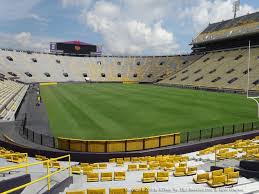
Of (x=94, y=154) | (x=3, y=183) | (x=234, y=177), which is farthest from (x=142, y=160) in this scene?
(x=3, y=183)

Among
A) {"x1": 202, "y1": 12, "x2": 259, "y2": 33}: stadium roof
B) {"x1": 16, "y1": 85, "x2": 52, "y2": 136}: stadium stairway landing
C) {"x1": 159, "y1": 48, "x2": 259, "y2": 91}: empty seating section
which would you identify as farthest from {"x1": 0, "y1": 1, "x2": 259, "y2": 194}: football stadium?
{"x1": 202, "y1": 12, "x2": 259, "y2": 33}: stadium roof

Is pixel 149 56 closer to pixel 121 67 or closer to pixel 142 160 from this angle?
pixel 121 67

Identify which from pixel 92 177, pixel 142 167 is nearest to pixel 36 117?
pixel 142 167

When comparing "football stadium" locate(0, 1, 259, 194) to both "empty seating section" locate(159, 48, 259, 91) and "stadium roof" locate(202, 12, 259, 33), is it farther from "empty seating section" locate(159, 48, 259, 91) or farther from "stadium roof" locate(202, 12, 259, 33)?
"stadium roof" locate(202, 12, 259, 33)

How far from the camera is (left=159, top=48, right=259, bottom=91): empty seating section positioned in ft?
234

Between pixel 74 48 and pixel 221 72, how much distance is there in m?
70.0

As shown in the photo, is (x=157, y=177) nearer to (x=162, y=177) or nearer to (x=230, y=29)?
(x=162, y=177)

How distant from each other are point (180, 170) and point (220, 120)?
20385mm

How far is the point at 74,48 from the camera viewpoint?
127188 mm

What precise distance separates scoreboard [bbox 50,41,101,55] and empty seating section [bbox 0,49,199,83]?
5.83 m

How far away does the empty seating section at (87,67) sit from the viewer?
101 m

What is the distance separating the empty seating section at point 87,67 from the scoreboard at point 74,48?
5832 mm

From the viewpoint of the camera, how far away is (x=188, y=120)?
3234 centimetres

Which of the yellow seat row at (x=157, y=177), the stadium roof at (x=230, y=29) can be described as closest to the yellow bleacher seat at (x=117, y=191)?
the yellow seat row at (x=157, y=177)
